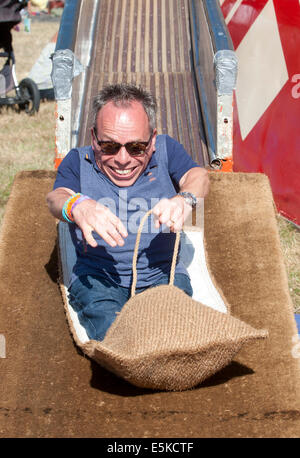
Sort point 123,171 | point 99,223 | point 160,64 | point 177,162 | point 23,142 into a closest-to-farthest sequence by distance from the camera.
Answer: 1. point 99,223
2. point 123,171
3. point 177,162
4. point 160,64
5. point 23,142

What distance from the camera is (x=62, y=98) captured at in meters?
3.78

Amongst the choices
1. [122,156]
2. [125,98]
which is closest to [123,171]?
[122,156]

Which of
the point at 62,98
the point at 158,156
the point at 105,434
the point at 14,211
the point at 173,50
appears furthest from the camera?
the point at 173,50

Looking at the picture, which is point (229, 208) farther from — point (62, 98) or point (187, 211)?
point (62, 98)

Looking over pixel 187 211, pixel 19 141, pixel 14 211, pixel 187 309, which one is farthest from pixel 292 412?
pixel 19 141

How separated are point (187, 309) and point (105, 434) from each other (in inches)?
21.6

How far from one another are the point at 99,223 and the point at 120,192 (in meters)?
0.56

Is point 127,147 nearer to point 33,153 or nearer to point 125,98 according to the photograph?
point 125,98

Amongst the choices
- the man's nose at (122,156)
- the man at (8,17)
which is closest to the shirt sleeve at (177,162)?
the man's nose at (122,156)

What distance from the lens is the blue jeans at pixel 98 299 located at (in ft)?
7.74

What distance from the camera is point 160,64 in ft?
18.4

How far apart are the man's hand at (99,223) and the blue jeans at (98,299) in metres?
0.41

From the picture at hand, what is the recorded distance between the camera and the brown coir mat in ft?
6.72

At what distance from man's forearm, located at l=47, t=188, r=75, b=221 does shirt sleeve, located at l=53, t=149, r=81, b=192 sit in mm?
57
